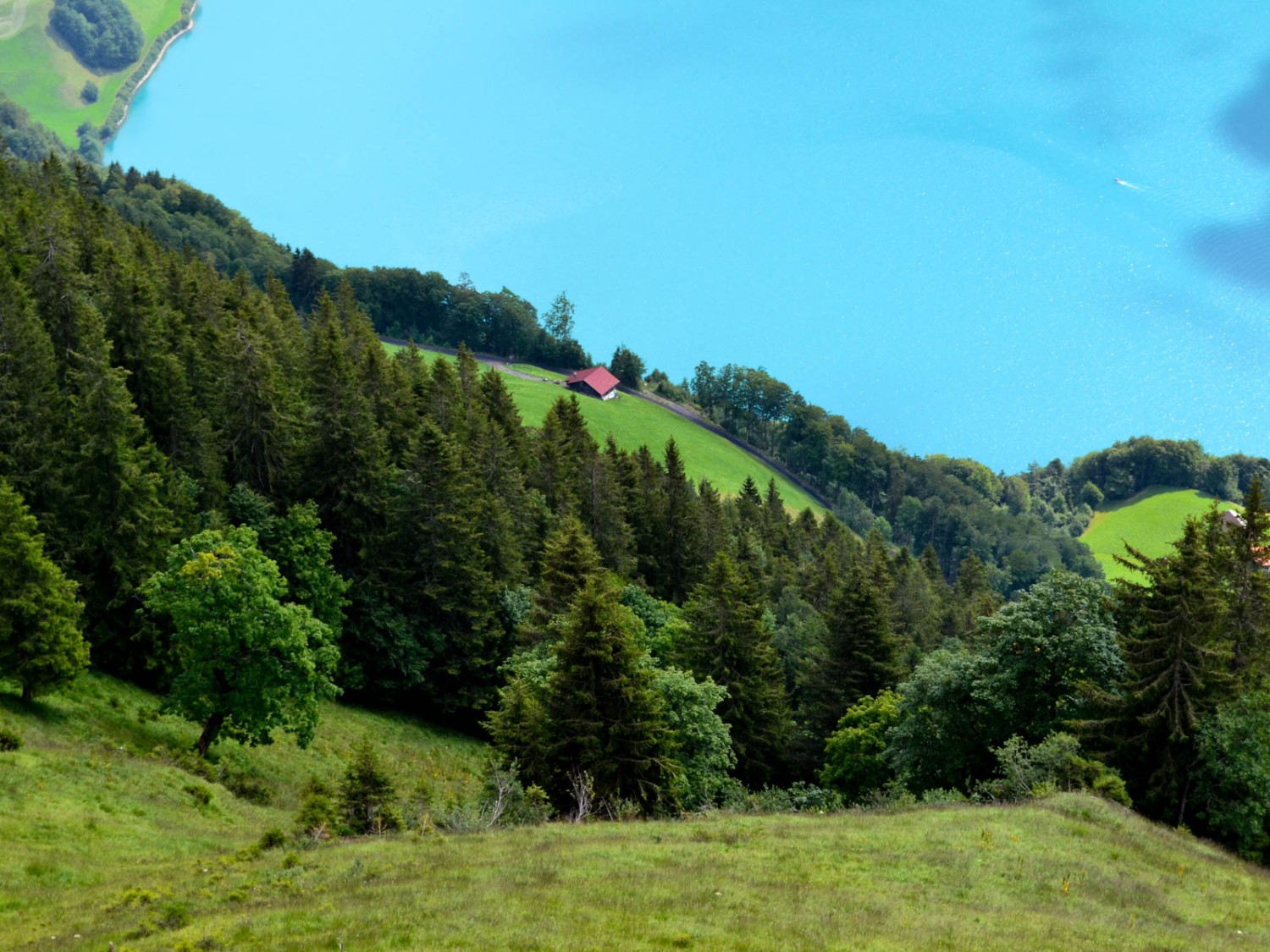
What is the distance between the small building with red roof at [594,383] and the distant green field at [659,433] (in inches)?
72.0

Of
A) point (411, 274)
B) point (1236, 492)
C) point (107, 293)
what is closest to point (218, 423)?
point (107, 293)

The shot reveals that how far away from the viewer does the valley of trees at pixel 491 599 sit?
1452 inches

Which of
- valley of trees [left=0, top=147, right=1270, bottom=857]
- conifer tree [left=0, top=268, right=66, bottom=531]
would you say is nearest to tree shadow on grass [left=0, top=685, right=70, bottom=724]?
valley of trees [left=0, top=147, right=1270, bottom=857]

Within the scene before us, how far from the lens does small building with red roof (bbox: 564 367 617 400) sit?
154 m

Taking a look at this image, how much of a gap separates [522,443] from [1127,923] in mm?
65177

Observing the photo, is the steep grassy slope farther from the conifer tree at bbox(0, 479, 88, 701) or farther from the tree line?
the tree line

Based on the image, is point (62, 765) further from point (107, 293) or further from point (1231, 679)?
point (1231, 679)

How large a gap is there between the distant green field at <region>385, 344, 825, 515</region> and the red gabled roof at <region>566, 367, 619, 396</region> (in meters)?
2.44

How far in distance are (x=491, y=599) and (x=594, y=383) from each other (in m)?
95.2

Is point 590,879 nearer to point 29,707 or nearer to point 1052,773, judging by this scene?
point 1052,773

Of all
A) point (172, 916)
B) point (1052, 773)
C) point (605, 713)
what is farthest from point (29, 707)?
point (1052, 773)

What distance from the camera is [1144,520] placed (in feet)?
571

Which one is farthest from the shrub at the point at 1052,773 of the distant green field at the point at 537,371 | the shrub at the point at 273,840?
the distant green field at the point at 537,371

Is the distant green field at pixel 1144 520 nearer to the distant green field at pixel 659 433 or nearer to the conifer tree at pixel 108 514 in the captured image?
the distant green field at pixel 659 433
